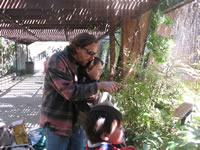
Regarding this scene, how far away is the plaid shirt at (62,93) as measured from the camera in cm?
145

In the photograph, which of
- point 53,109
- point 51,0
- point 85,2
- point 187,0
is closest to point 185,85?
point 187,0

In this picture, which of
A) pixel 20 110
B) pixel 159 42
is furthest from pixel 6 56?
pixel 159 42

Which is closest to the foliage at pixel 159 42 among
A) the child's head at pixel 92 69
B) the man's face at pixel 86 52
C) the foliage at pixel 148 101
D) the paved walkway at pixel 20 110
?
the foliage at pixel 148 101

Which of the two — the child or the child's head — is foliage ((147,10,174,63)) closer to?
the child's head

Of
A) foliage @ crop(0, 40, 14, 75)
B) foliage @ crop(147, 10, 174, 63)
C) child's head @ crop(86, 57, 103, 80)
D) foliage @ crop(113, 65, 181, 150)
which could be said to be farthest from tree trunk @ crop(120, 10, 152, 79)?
foliage @ crop(0, 40, 14, 75)

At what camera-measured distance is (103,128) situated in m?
1.28

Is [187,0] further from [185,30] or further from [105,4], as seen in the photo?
[105,4]

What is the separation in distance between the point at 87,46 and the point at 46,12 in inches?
94.8

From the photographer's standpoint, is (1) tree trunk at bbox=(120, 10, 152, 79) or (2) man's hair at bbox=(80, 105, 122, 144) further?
(1) tree trunk at bbox=(120, 10, 152, 79)

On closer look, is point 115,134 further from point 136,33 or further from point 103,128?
point 136,33

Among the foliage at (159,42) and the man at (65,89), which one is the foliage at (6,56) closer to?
the foliage at (159,42)

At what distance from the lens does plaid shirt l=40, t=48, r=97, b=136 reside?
1448mm

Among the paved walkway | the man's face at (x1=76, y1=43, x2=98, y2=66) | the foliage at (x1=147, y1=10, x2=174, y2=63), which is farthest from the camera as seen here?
the paved walkway

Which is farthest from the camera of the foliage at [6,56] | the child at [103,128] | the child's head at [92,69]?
the foliage at [6,56]
